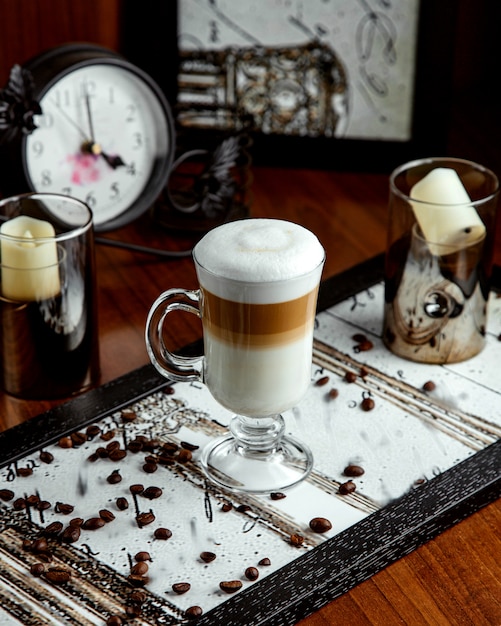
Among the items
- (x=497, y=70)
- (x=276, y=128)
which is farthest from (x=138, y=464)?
(x=497, y=70)

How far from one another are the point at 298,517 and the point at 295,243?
28cm

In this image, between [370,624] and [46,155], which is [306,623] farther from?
[46,155]

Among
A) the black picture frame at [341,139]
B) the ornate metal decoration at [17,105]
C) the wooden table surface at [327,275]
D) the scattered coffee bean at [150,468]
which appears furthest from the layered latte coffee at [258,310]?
the black picture frame at [341,139]

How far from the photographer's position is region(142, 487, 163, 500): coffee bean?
1022 millimetres

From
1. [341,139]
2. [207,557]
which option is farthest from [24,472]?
[341,139]

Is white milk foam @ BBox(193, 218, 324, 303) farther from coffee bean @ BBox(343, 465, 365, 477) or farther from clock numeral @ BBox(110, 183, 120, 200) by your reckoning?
clock numeral @ BBox(110, 183, 120, 200)

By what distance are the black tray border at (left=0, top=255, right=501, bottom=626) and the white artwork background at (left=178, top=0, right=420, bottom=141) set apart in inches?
26.7

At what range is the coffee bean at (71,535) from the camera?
96cm

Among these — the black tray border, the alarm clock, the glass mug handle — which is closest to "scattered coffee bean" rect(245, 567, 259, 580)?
the black tray border

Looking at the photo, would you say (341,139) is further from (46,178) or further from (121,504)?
(121,504)

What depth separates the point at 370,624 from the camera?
0.89m

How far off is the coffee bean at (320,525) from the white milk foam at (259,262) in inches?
8.8

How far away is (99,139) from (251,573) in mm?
728

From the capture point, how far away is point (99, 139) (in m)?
1.41
